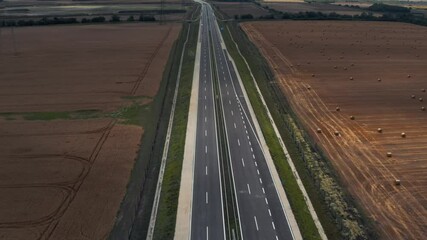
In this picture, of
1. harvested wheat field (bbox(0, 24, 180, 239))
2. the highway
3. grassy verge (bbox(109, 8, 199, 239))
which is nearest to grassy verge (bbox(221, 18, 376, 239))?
the highway

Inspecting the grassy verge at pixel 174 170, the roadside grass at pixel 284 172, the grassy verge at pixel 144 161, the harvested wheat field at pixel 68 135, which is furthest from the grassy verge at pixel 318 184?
the harvested wheat field at pixel 68 135

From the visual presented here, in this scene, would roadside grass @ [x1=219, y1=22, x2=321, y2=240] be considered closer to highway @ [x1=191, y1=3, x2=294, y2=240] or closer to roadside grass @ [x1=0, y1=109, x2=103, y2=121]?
highway @ [x1=191, y1=3, x2=294, y2=240]

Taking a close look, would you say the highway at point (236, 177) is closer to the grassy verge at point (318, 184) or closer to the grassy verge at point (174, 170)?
the grassy verge at point (174, 170)

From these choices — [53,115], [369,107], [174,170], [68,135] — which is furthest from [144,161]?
[369,107]

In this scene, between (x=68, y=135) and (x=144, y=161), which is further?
(x=68, y=135)

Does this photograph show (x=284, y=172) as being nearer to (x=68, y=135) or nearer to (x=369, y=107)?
(x=68, y=135)

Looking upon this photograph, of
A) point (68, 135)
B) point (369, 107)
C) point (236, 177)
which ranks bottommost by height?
point (236, 177)
